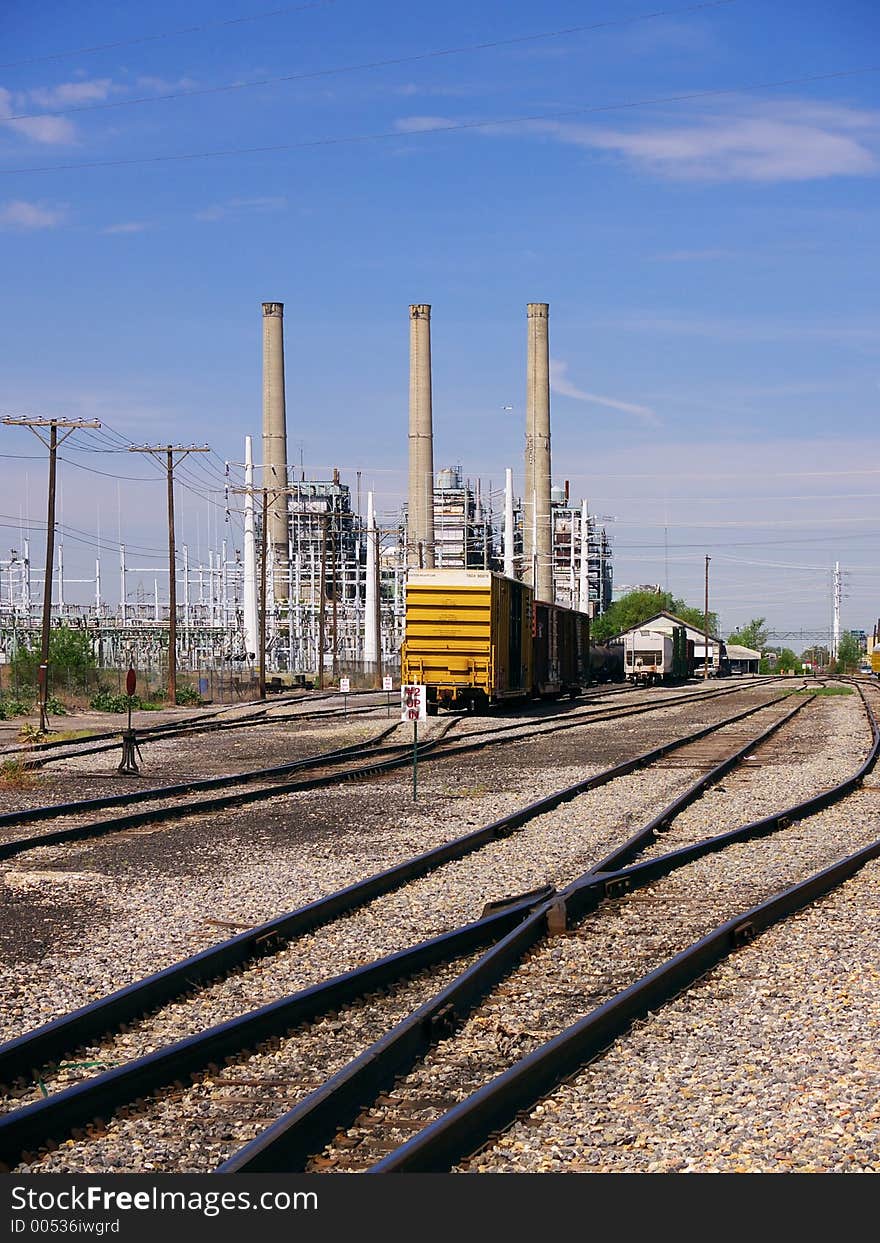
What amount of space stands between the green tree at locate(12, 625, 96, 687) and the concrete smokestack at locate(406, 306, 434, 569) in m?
39.8

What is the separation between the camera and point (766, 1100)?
6.55 m

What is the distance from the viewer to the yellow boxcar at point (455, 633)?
3712 centimetres

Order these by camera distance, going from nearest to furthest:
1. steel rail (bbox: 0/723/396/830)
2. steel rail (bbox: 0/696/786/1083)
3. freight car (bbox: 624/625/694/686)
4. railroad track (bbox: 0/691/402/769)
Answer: steel rail (bbox: 0/696/786/1083) → steel rail (bbox: 0/723/396/830) → railroad track (bbox: 0/691/402/769) → freight car (bbox: 624/625/694/686)

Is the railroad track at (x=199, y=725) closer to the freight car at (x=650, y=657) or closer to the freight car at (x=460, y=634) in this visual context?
the freight car at (x=460, y=634)

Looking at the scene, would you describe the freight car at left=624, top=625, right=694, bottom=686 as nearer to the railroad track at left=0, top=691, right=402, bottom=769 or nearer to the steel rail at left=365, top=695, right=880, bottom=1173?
the railroad track at left=0, top=691, right=402, bottom=769

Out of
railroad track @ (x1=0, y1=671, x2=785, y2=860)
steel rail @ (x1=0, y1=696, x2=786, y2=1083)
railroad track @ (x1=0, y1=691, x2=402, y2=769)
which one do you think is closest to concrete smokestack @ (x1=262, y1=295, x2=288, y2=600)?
railroad track @ (x1=0, y1=691, x2=402, y2=769)

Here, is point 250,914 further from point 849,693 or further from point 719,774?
point 849,693

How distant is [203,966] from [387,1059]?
2.32m

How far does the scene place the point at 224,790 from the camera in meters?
20.5

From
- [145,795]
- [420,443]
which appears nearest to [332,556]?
[420,443]

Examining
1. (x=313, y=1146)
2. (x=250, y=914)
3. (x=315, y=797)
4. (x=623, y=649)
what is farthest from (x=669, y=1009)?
(x=623, y=649)

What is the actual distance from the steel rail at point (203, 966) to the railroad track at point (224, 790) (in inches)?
157

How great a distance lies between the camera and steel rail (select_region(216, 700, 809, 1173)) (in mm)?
5465

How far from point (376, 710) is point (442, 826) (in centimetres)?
2971
